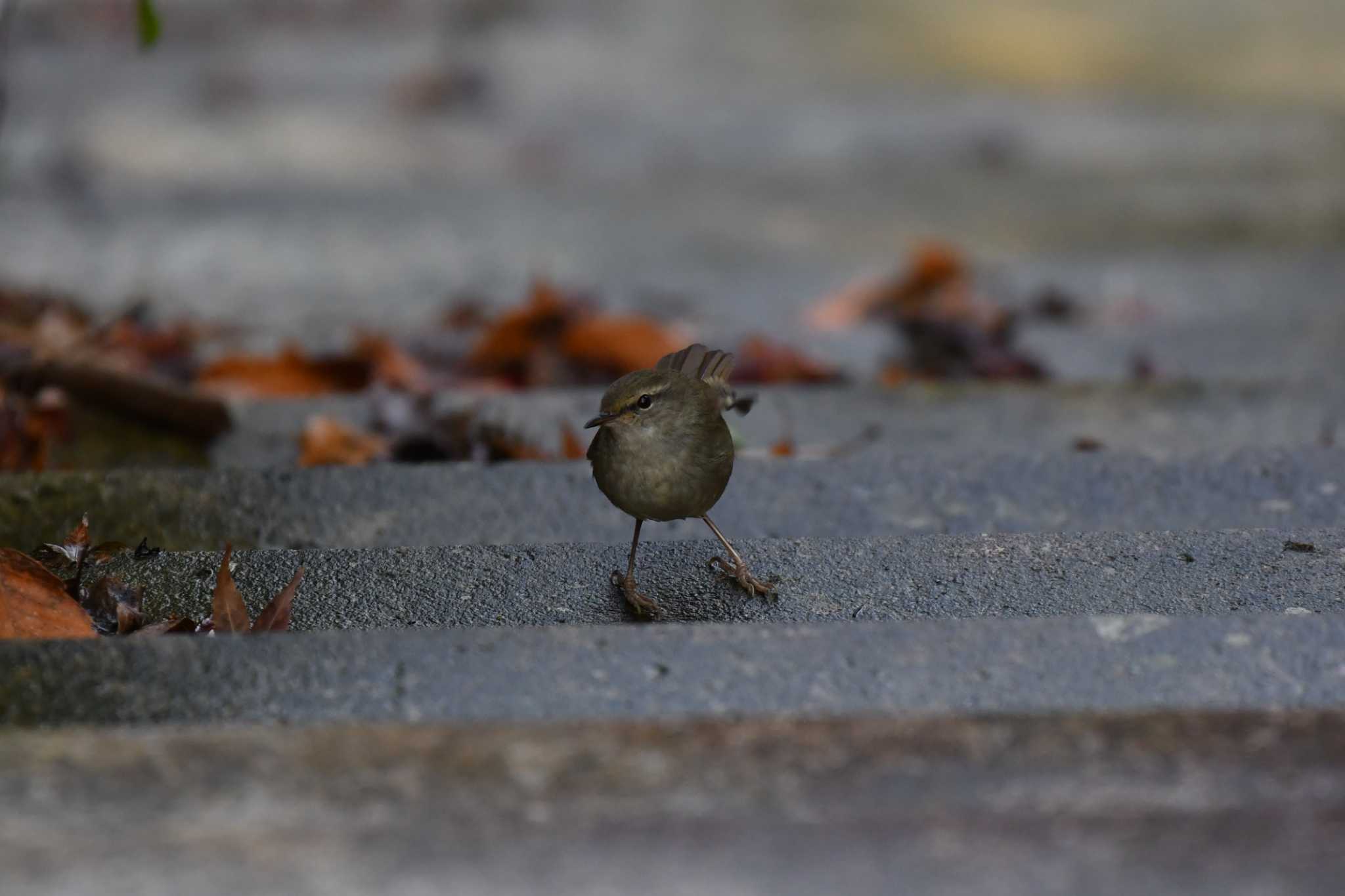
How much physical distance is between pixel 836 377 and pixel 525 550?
7.34 feet

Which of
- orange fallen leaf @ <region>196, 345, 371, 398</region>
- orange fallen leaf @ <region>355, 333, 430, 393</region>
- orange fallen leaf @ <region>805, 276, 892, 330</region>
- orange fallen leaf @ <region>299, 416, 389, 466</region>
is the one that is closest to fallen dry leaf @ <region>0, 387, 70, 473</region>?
orange fallen leaf @ <region>299, 416, 389, 466</region>

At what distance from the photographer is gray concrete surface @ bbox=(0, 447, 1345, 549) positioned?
2812 mm

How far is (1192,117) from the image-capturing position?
8.54 m

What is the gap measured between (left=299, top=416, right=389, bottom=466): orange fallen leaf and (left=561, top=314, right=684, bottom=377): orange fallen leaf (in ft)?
3.80

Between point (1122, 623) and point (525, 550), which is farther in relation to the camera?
point (525, 550)

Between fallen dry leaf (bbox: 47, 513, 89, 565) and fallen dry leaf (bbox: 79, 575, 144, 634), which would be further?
fallen dry leaf (bbox: 47, 513, 89, 565)

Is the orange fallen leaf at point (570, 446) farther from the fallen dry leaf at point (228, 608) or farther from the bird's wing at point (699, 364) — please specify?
the fallen dry leaf at point (228, 608)

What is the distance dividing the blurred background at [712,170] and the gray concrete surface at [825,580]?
213 centimetres

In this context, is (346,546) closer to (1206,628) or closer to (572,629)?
(572,629)

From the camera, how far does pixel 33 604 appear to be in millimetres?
2152

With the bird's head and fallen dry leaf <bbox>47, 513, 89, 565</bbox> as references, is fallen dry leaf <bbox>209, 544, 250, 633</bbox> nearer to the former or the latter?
fallen dry leaf <bbox>47, 513, 89, 565</bbox>

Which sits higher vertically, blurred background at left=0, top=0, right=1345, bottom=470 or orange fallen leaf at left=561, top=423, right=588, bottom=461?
orange fallen leaf at left=561, top=423, right=588, bottom=461

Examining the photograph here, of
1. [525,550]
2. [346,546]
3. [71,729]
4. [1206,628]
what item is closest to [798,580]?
[525,550]

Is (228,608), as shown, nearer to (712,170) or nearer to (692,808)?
(692,808)
